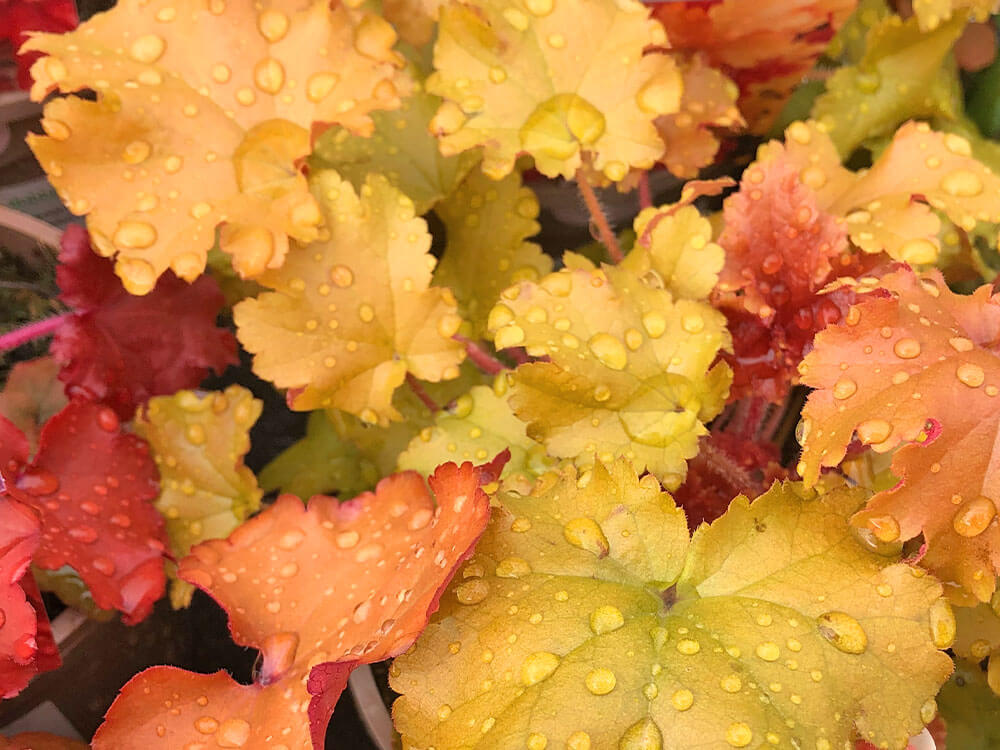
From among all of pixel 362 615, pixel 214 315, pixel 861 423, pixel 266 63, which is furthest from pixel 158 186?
pixel 861 423

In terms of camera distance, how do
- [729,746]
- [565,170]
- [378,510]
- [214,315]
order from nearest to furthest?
[729,746], [378,510], [565,170], [214,315]

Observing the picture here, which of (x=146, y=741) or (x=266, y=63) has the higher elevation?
(x=266, y=63)

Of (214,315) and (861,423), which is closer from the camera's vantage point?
(861,423)

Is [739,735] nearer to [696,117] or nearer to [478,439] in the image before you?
[478,439]

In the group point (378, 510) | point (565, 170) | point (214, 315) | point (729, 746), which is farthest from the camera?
point (214, 315)

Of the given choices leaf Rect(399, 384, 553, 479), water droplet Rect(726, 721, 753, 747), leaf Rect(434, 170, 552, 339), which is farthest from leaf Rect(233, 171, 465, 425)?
water droplet Rect(726, 721, 753, 747)

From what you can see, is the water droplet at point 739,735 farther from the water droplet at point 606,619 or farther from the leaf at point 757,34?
the leaf at point 757,34

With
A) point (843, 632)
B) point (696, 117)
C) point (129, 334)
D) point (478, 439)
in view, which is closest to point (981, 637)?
point (843, 632)

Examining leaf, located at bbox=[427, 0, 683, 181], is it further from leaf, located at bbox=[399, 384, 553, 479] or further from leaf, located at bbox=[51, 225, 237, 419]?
leaf, located at bbox=[51, 225, 237, 419]

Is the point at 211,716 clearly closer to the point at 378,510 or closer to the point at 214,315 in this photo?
the point at 378,510
